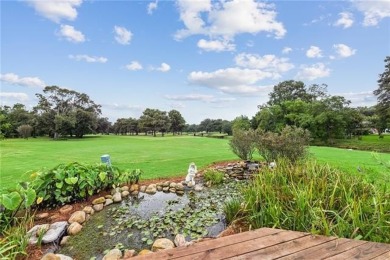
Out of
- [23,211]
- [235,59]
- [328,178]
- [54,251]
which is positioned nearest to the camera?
[54,251]

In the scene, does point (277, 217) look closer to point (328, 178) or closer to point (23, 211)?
point (328, 178)

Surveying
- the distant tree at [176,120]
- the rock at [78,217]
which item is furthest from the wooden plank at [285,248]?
the distant tree at [176,120]

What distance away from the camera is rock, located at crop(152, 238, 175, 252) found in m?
3.24

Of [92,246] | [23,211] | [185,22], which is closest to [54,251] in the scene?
[92,246]

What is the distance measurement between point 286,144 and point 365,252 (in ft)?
21.2

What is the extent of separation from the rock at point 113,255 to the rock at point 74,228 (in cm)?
99

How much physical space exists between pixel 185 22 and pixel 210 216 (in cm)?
905

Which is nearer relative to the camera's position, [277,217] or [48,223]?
[277,217]

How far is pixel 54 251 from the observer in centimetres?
337

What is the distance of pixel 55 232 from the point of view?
3680 millimetres

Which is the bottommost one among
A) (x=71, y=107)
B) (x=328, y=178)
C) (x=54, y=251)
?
(x=54, y=251)

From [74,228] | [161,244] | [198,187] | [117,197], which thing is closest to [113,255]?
[161,244]

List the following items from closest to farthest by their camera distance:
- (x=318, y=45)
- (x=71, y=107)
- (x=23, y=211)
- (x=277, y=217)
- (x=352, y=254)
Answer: (x=352, y=254)
(x=277, y=217)
(x=23, y=211)
(x=318, y=45)
(x=71, y=107)

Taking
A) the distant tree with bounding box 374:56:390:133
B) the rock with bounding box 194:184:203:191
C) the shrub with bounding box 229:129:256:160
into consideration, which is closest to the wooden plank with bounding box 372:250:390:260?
the rock with bounding box 194:184:203:191
